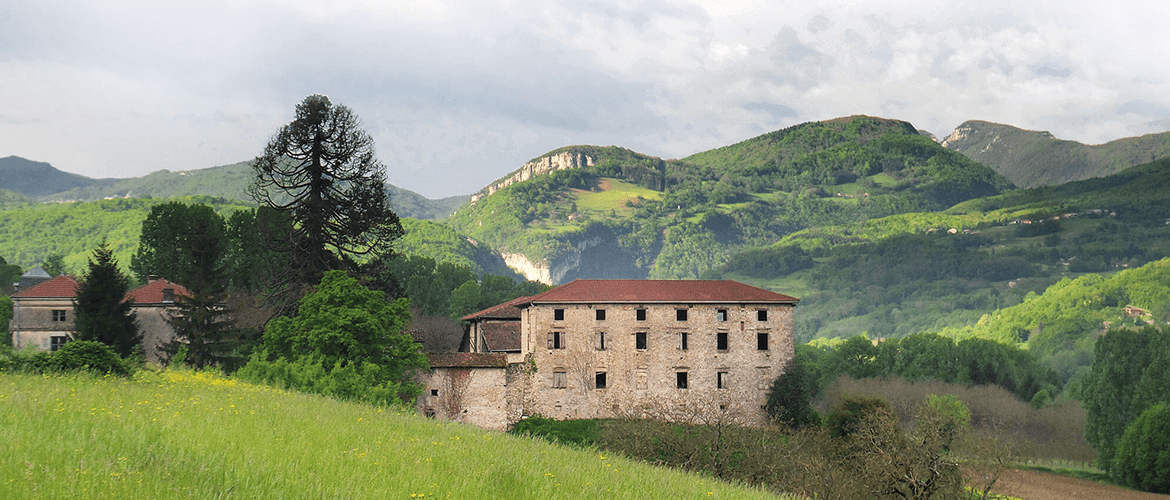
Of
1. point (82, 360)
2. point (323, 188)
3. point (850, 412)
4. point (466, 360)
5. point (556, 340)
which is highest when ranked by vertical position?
point (323, 188)

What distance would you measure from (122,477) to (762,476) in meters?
23.6

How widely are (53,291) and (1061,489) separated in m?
82.7

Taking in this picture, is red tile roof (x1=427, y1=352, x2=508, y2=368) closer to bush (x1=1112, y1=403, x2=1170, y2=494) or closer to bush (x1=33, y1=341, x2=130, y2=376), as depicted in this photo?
bush (x1=33, y1=341, x2=130, y2=376)

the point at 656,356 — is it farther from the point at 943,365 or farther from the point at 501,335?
the point at 943,365

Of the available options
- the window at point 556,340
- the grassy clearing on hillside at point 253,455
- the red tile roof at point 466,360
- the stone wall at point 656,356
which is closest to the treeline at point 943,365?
the stone wall at point 656,356

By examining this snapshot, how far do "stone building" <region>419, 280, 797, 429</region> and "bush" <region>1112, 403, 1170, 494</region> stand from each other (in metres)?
32.2

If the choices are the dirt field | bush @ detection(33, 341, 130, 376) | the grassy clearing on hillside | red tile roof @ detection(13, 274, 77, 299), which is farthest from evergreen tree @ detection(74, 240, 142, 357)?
the dirt field

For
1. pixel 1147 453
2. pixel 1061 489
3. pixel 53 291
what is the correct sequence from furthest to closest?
pixel 1061 489
pixel 1147 453
pixel 53 291

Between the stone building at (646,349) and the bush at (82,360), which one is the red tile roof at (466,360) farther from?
the bush at (82,360)

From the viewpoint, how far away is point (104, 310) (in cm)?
4988

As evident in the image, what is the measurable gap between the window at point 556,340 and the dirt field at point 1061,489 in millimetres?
33821

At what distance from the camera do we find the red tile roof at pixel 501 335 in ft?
218

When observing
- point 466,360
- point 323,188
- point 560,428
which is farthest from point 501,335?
point 323,188

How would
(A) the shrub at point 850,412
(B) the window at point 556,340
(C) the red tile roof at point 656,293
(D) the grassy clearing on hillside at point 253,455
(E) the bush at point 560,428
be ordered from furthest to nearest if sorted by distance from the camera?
1. (C) the red tile roof at point 656,293
2. (B) the window at point 556,340
3. (A) the shrub at point 850,412
4. (E) the bush at point 560,428
5. (D) the grassy clearing on hillside at point 253,455
